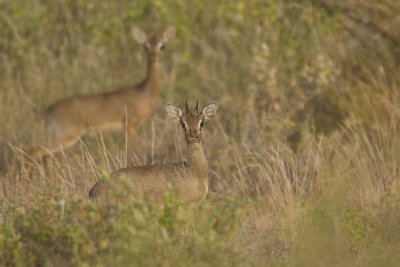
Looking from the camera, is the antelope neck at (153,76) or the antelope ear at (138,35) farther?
the antelope neck at (153,76)

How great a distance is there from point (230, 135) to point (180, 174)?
10.8ft

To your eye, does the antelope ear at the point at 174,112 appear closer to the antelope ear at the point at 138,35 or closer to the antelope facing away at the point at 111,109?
the antelope facing away at the point at 111,109

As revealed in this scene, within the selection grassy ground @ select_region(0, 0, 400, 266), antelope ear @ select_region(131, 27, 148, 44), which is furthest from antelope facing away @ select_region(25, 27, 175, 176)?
grassy ground @ select_region(0, 0, 400, 266)

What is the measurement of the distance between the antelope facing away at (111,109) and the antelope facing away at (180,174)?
331 centimetres

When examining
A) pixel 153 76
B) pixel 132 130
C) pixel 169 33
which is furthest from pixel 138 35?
pixel 132 130

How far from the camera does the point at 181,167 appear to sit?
6883 millimetres

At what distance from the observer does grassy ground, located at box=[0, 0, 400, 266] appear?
5.53 meters

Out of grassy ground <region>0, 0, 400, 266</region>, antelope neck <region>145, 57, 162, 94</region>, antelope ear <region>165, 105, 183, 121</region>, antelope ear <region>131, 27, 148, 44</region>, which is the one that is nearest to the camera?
grassy ground <region>0, 0, 400, 266</region>

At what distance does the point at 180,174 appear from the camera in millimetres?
6832

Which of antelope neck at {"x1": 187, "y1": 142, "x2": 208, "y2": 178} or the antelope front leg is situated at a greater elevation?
the antelope front leg

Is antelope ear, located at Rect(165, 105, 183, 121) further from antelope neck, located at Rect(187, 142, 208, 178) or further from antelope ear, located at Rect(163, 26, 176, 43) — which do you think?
antelope ear, located at Rect(163, 26, 176, 43)

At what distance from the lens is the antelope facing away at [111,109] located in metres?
10.5

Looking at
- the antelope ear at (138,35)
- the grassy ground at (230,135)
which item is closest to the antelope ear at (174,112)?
the grassy ground at (230,135)

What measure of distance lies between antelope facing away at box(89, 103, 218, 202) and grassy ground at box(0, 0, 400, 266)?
0.33 metres
